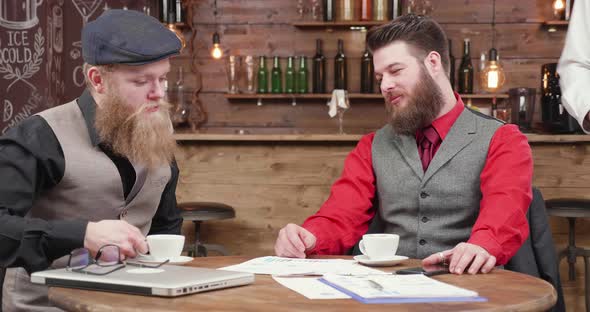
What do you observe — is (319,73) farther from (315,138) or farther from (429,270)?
(429,270)

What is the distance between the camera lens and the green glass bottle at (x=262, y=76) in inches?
247

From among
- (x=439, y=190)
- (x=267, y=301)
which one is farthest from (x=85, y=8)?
(x=267, y=301)

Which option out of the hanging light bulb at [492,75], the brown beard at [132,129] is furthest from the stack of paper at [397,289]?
the hanging light bulb at [492,75]

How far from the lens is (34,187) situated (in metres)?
1.86

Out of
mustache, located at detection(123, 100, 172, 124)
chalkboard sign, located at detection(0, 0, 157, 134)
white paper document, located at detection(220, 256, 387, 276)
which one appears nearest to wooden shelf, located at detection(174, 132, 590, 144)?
chalkboard sign, located at detection(0, 0, 157, 134)

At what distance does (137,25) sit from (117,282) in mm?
800

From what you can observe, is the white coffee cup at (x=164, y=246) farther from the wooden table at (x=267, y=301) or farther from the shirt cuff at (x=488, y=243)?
the shirt cuff at (x=488, y=243)

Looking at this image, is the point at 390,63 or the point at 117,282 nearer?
the point at 117,282

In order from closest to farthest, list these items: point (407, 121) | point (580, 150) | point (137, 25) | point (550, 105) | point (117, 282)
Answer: point (117, 282)
point (137, 25)
point (407, 121)
point (580, 150)
point (550, 105)

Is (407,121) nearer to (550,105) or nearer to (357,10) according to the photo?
(550,105)

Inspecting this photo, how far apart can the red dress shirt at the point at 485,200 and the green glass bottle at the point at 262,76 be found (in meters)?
3.76

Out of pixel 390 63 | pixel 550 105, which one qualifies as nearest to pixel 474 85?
pixel 550 105

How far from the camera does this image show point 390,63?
240cm

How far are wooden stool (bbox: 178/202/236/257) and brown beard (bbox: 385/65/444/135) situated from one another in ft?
6.10
